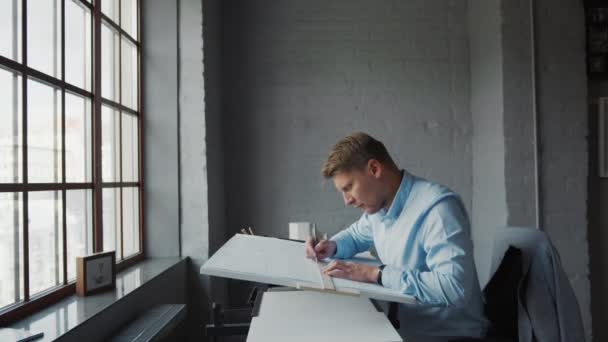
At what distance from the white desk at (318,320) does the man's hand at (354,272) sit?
0.09 m

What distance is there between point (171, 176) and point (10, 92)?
1.28 m

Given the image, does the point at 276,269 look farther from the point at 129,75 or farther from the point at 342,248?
the point at 129,75

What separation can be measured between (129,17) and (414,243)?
7.01 ft

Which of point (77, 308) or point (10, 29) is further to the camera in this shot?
point (77, 308)

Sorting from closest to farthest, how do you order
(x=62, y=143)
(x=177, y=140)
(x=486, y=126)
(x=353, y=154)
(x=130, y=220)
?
(x=353, y=154) → (x=62, y=143) → (x=130, y=220) → (x=177, y=140) → (x=486, y=126)

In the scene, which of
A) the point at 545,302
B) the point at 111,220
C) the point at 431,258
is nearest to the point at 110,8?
the point at 111,220

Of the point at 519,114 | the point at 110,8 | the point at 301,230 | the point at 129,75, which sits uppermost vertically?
the point at 110,8

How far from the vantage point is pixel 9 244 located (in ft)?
4.80

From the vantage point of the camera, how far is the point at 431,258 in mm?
1352

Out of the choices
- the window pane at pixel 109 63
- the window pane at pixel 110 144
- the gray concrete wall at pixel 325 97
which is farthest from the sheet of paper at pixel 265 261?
the gray concrete wall at pixel 325 97

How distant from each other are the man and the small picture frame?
90 cm

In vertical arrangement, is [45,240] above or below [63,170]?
below

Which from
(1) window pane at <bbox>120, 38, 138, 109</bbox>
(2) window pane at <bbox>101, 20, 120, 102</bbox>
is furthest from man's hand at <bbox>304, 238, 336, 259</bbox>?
(1) window pane at <bbox>120, 38, 138, 109</bbox>

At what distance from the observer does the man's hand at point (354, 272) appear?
1.35 m
